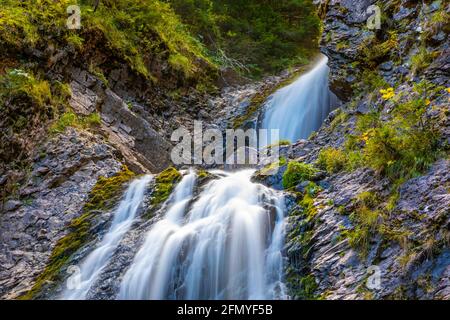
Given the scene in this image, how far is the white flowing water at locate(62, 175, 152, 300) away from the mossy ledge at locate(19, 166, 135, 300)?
0.78 ft

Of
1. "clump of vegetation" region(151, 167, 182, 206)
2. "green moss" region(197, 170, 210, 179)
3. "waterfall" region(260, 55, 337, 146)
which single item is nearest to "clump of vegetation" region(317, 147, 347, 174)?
"green moss" region(197, 170, 210, 179)

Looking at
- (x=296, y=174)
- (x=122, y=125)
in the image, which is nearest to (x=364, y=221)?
(x=296, y=174)

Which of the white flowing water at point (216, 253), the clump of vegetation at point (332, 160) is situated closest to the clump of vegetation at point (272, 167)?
the clump of vegetation at point (332, 160)

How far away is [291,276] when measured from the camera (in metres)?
5.12

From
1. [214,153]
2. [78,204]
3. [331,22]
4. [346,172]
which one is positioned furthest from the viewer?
[214,153]

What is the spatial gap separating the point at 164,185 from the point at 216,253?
6.66ft

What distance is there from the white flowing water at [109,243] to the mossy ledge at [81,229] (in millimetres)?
239

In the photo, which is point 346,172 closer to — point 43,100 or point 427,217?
point 427,217

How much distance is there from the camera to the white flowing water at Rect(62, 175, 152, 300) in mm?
5618

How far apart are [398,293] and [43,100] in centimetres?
651

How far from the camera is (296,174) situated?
6.55 meters

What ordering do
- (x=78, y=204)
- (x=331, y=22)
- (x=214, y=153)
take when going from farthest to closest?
1. (x=214, y=153)
2. (x=331, y=22)
3. (x=78, y=204)
